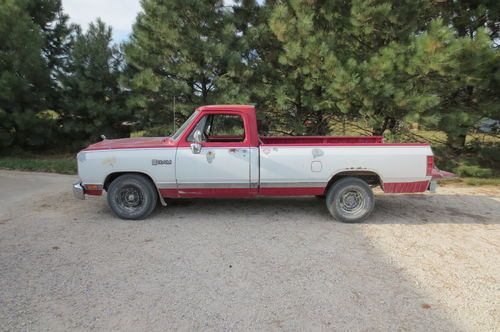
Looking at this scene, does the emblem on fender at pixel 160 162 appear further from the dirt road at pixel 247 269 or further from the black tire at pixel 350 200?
the black tire at pixel 350 200

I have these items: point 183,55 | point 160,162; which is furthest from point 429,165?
point 183,55

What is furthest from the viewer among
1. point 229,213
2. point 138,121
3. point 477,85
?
point 138,121

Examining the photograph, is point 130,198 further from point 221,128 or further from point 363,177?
point 363,177

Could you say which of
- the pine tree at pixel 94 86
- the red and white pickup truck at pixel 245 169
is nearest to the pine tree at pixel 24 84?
the pine tree at pixel 94 86

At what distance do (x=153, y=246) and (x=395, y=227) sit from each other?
11.6ft

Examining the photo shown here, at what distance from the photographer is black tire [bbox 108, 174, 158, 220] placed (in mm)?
5605

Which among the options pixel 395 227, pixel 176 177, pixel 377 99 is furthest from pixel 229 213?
pixel 377 99

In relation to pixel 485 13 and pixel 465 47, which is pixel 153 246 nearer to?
pixel 465 47

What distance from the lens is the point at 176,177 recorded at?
555 centimetres

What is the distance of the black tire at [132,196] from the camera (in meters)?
5.61

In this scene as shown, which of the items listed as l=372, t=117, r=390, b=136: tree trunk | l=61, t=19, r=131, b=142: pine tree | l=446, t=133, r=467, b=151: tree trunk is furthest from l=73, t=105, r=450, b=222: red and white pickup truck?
l=61, t=19, r=131, b=142: pine tree

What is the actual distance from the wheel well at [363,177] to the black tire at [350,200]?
0.08 m

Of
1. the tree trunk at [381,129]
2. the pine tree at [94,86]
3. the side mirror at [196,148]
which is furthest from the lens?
the pine tree at [94,86]

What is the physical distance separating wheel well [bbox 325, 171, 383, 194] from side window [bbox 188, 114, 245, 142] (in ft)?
5.12
